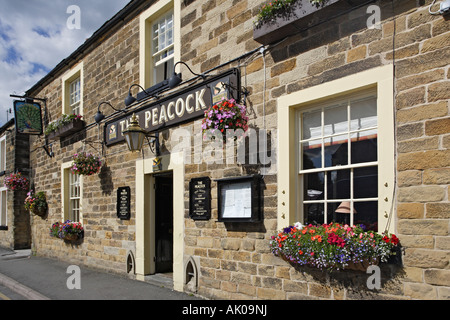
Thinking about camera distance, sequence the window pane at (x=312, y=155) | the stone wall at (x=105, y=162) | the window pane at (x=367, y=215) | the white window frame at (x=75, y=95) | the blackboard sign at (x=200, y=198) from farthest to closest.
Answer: the white window frame at (x=75, y=95) → the stone wall at (x=105, y=162) → the blackboard sign at (x=200, y=198) → the window pane at (x=312, y=155) → the window pane at (x=367, y=215)

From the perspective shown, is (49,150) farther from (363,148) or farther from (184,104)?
(363,148)

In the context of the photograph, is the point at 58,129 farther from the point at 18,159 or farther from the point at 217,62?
the point at 217,62

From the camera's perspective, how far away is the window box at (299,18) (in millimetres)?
4473

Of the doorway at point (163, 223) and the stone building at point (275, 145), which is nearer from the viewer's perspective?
the stone building at point (275, 145)

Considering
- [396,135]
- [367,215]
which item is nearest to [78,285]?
[367,215]

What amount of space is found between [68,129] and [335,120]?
8171 millimetres

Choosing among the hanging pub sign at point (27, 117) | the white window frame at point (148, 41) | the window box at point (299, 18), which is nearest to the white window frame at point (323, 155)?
the window box at point (299, 18)

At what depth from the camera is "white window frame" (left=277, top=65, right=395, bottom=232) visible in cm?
400

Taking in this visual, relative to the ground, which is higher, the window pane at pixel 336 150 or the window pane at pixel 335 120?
the window pane at pixel 335 120

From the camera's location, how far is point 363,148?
173 inches

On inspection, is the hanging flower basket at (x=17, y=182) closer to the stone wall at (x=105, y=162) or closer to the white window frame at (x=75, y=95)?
the stone wall at (x=105, y=162)

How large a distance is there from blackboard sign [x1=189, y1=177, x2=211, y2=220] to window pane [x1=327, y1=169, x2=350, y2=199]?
2.19 metres

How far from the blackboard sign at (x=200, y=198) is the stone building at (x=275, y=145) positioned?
1.2 inches
